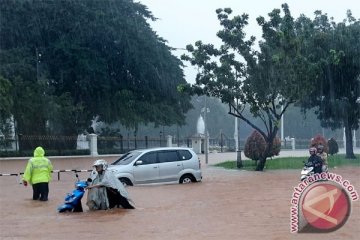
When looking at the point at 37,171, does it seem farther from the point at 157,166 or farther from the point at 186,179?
the point at 186,179

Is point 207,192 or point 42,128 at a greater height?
point 42,128

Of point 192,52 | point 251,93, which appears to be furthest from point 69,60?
point 251,93

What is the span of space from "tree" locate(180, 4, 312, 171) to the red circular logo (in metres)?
19.7

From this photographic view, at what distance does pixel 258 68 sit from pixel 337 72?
11178 millimetres

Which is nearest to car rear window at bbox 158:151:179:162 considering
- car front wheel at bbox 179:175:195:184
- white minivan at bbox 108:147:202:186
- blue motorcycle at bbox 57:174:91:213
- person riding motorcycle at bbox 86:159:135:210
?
white minivan at bbox 108:147:202:186

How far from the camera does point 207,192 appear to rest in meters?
18.5

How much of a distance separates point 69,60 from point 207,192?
85.2 feet

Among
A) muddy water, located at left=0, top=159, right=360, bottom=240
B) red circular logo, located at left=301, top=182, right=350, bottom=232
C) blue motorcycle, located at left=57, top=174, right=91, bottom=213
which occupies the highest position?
red circular logo, located at left=301, top=182, right=350, bottom=232

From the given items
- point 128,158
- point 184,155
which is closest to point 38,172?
point 128,158

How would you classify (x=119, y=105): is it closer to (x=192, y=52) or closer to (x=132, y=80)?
(x=132, y=80)

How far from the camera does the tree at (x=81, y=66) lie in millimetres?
39188

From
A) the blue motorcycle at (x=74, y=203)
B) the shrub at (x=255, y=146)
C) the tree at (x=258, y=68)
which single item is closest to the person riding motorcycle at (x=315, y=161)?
the blue motorcycle at (x=74, y=203)

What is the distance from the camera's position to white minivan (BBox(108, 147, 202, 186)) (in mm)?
20125

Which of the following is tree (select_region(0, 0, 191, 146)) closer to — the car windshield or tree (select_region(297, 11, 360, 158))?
tree (select_region(297, 11, 360, 158))
